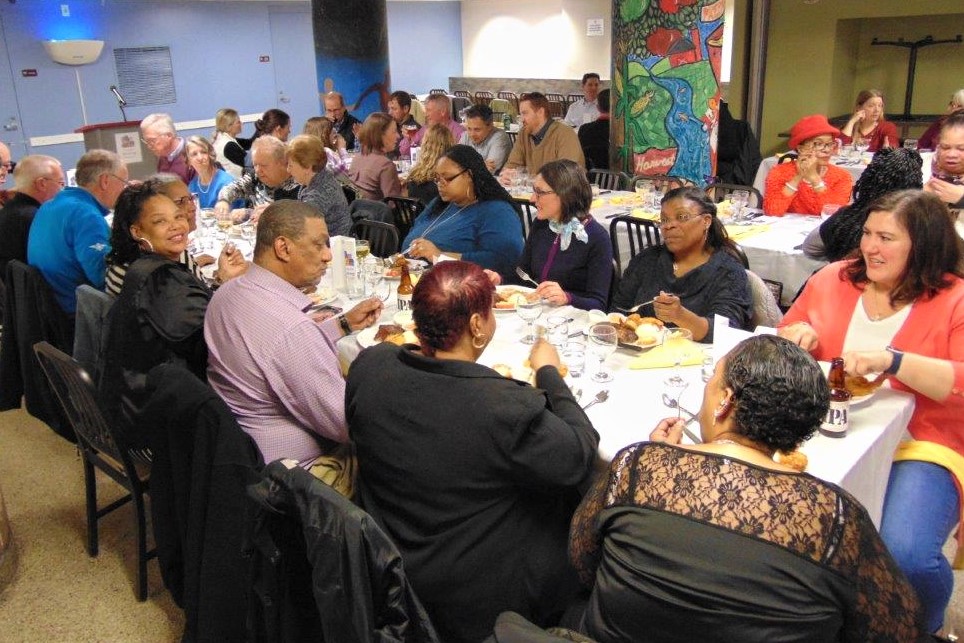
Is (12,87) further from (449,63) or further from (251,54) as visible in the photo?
(449,63)

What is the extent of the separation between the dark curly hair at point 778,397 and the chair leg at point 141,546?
2190 millimetres

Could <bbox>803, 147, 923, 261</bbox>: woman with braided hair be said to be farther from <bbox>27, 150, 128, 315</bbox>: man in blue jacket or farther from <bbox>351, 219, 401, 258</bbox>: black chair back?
<bbox>27, 150, 128, 315</bbox>: man in blue jacket

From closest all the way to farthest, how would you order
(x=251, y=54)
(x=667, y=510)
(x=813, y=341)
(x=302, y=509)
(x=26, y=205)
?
(x=667, y=510) < (x=302, y=509) < (x=813, y=341) < (x=26, y=205) < (x=251, y=54)

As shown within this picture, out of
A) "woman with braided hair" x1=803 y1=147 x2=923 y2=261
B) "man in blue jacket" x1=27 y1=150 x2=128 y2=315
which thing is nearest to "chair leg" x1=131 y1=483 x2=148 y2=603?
"man in blue jacket" x1=27 y1=150 x2=128 y2=315

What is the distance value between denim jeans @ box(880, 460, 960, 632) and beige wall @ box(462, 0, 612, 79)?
36.5 feet

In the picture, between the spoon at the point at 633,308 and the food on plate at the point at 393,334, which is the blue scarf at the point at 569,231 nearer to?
the spoon at the point at 633,308

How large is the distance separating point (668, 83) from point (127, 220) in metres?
4.57

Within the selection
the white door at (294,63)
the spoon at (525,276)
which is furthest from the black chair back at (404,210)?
the white door at (294,63)

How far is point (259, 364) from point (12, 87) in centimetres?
966

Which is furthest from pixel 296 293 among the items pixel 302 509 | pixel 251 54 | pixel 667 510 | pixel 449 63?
pixel 449 63

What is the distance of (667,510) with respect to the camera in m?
1.32

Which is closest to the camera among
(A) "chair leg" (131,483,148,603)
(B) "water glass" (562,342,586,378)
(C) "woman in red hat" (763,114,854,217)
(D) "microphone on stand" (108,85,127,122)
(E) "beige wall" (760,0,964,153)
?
(B) "water glass" (562,342,586,378)

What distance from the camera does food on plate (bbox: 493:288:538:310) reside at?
9.99 feet

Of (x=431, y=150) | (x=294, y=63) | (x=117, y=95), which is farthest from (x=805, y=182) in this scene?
(x=294, y=63)
